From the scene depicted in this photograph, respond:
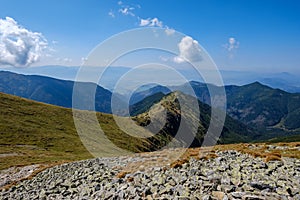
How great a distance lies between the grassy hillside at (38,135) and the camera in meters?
75.6

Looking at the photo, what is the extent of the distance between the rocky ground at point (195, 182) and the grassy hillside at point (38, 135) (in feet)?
146

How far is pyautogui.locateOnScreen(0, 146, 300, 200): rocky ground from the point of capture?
16.7m

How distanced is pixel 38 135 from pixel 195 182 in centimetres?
10053

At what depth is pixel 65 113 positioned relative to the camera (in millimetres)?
163125

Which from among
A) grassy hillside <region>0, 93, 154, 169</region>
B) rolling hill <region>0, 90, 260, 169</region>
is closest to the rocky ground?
grassy hillside <region>0, 93, 154, 169</region>

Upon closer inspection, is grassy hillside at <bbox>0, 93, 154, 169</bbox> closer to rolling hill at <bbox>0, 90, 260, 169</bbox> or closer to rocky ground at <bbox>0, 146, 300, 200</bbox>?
rolling hill at <bbox>0, 90, 260, 169</bbox>

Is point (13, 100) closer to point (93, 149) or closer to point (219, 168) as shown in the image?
point (93, 149)

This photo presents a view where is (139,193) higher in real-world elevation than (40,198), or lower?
higher

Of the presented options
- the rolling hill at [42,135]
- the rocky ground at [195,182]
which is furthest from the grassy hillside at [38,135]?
the rocky ground at [195,182]

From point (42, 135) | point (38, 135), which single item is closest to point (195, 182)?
point (38, 135)

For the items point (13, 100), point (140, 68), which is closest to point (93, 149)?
point (140, 68)

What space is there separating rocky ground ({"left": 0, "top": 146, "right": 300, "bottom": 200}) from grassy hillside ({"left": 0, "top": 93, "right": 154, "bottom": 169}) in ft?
146

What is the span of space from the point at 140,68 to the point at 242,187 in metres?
18.9

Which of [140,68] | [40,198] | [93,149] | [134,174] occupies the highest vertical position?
[140,68]
